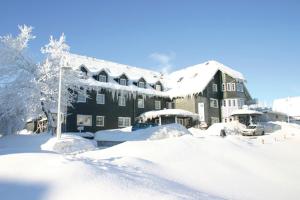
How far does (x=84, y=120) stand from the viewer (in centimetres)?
4056

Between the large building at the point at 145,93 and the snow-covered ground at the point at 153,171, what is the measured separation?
54.2ft

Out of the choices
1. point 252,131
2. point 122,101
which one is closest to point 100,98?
point 122,101

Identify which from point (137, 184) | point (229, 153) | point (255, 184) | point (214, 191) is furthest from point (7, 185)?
point (229, 153)

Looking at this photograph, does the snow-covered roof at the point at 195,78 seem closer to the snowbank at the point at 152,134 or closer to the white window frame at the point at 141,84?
the white window frame at the point at 141,84

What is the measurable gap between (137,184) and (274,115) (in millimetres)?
56185

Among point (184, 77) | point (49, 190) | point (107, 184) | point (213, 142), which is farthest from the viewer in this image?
point (184, 77)

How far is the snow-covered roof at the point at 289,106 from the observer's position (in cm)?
7719

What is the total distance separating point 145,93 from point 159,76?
911 cm

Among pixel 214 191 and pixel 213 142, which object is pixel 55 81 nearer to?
pixel 213 142

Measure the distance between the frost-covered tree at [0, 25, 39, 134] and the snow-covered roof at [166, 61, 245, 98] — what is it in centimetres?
2268

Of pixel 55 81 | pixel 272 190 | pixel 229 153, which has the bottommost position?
pixel 272 190

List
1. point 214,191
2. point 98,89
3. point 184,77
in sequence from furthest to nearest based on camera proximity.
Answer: point 184,77 < point 98,89 < point 214,191

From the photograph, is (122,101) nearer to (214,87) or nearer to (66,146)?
(214,87)

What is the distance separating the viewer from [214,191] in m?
11.6
